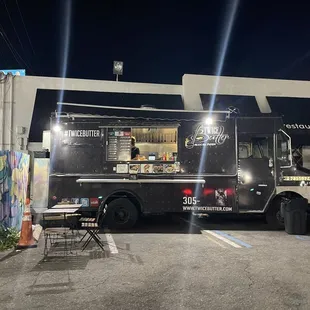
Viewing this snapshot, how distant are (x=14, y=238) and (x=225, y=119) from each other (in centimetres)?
616

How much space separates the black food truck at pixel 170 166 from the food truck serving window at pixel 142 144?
0.09 ft

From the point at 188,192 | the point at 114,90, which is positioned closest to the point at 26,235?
the point at 188,192

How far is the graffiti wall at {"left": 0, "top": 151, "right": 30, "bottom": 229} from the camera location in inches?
305

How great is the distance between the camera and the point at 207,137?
9836 mm

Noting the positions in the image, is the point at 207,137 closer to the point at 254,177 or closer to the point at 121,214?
the point at 254,177

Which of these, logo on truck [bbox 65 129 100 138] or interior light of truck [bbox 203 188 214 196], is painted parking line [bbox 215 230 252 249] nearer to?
interior light of truck [bbox 203 188 214 196]

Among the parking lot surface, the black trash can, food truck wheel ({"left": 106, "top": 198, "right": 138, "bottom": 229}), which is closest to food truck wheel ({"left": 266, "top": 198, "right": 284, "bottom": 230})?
Answer: the black trash can


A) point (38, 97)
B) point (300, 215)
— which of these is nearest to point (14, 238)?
point (300, 215)

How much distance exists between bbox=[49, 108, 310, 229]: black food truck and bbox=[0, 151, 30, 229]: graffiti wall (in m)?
0.92

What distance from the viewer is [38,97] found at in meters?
14.8

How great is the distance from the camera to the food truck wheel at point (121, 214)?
966 cm

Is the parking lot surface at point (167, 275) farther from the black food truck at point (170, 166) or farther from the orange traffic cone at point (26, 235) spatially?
the black food truck at point (170, 166)

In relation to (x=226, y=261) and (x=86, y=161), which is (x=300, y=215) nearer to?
(x=226, y=261)

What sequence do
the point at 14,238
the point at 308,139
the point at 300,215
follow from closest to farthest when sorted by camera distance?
the point at 14,238, the point at 300,215, the point at 308,139
